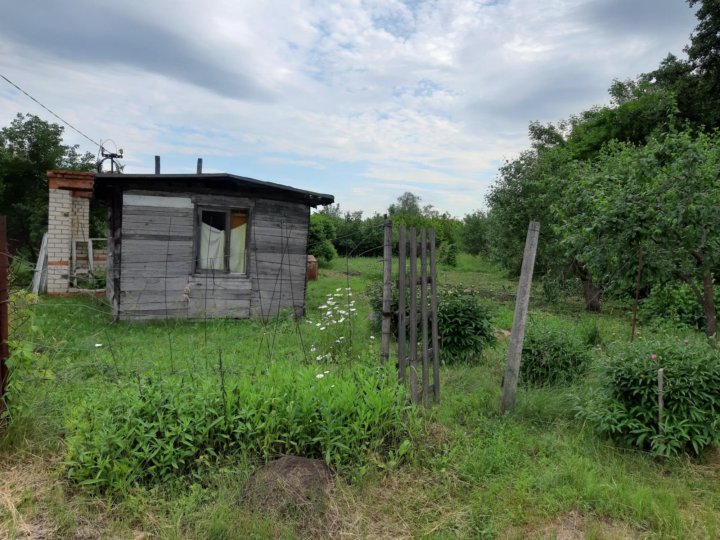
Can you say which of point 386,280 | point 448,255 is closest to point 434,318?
point 386,280

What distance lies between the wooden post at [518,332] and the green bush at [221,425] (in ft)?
3.44

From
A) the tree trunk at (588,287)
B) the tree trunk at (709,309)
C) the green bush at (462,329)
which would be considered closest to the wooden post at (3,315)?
the green bush at (462,329)

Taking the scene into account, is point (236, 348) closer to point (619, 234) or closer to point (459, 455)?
point (459, 455)

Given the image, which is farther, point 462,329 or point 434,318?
point 462,329

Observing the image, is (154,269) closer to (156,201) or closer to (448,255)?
(156,201)

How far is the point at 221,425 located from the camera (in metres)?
3.24

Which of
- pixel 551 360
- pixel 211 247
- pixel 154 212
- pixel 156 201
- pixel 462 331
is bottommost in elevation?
pixel 551 360

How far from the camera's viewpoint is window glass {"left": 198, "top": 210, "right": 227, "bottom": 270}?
952 cm

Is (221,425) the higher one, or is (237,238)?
(237,238)

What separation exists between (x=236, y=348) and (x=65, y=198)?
7.53 metres

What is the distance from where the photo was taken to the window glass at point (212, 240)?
952cm

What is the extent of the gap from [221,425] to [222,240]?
22.7 feet

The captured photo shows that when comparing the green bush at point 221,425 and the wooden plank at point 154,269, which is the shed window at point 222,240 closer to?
the wooden plank at point 154,269

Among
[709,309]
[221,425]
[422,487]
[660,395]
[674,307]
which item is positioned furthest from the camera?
[674,307]
